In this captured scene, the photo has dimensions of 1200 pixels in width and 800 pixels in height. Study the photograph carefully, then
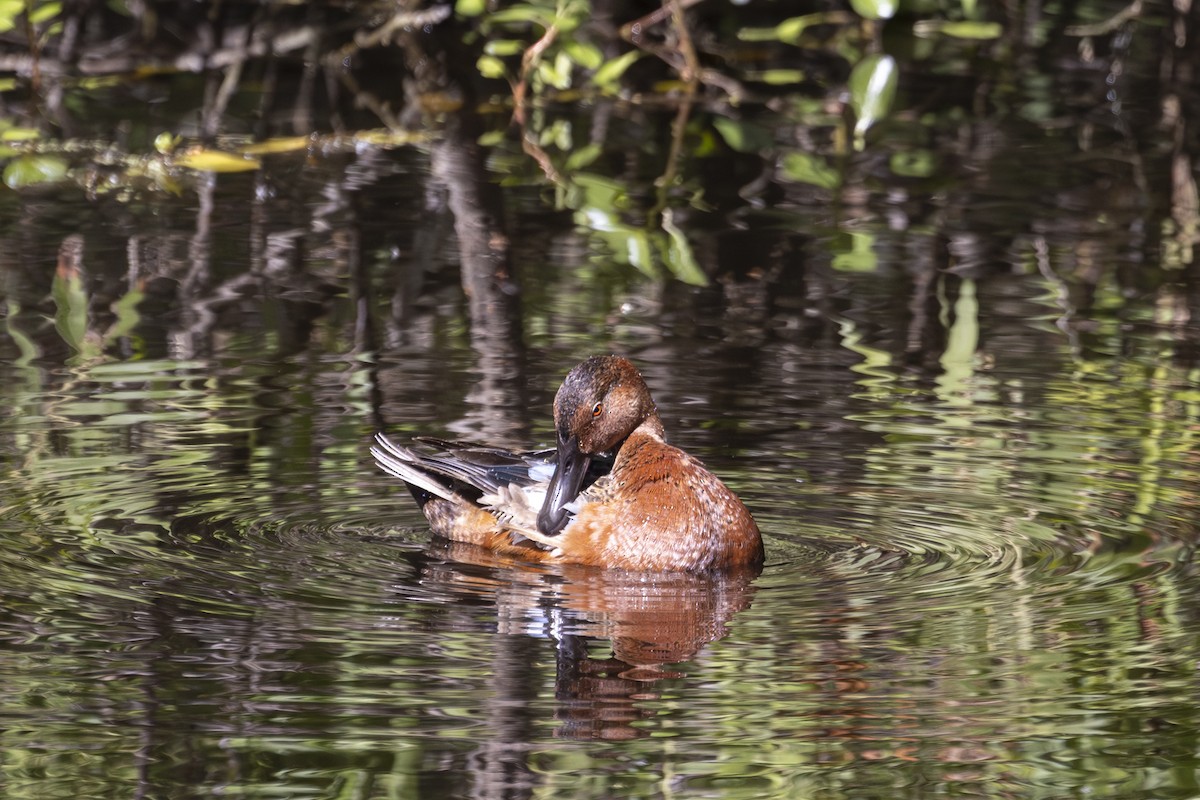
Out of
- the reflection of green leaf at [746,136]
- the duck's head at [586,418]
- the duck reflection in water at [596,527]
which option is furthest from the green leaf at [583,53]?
the duck's head at [586,418]

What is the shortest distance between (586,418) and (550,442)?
2.70 ft

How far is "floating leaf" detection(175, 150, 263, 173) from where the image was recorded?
1241cm

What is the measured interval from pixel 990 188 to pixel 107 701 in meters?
8.48

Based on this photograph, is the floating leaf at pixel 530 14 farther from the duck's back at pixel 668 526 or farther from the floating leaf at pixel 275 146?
the duck's back at pixel 668 526

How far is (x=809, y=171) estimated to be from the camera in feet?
42.1

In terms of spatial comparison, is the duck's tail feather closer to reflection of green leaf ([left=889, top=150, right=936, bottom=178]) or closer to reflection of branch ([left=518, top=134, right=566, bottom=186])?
reflection of branch ([left=518, top=134, right=566, bottom=186])

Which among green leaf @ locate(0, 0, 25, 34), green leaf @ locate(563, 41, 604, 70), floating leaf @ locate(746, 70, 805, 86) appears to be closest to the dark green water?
green leaf @ locate(563, 41, 604, 70)

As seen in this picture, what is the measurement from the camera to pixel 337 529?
6324 mm

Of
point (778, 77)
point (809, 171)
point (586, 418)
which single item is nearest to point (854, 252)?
point (809, 171)

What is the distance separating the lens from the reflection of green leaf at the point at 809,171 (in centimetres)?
1252

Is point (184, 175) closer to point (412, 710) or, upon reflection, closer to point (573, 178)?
point (573, 178)

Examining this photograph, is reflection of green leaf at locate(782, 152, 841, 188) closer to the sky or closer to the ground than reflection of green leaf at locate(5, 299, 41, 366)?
closer to the sky

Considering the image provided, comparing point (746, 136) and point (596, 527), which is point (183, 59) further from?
point (596, 527)

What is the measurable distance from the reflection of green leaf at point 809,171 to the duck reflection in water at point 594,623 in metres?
6.58
